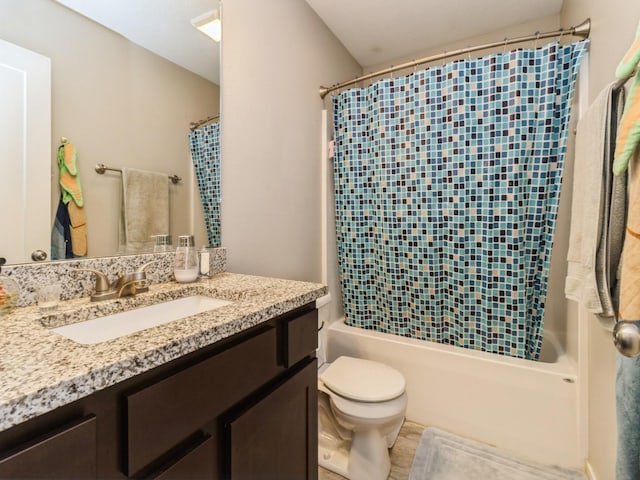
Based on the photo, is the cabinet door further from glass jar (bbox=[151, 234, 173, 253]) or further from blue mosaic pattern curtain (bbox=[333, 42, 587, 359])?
blue mosaic pattern curtain (bbox=[333, 42, 587, 359])

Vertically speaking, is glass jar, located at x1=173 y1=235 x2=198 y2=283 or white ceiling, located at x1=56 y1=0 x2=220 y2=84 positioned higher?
white ceiling, located at x1=56 y1=0 x2=220 y2=84

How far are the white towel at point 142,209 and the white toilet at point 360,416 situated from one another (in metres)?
1.01

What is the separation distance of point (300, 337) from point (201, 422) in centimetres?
35

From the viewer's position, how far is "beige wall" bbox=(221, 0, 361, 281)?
1.39m

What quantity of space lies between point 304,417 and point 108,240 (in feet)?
2.78

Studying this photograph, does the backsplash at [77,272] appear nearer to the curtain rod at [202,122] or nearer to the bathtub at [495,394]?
the curtain rod at [202,122]

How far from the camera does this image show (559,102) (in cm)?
150

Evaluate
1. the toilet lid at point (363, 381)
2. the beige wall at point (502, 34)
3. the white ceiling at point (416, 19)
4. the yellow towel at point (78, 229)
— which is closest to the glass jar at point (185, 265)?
the yellow towel at point (78, 229)

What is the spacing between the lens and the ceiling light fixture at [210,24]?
4.13ft

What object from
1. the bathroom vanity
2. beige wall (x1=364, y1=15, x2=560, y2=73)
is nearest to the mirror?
the bathroom vanity

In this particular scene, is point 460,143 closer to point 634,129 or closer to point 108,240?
point 634,129

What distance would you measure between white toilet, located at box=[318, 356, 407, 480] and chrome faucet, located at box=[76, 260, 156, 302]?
3.07 ft

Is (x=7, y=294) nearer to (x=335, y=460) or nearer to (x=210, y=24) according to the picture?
(x=210, y=24)

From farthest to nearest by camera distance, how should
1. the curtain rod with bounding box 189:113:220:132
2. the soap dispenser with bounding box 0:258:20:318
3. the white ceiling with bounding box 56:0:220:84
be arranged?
1. the curtain rod with bounding box 189:113:220:132
2. the white ceiling with bounding box 56:0:220:84
3. the soap dispenser with bounding box 0:258:20:318
